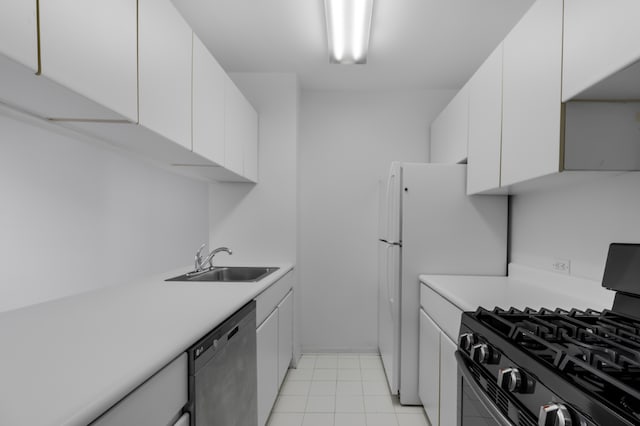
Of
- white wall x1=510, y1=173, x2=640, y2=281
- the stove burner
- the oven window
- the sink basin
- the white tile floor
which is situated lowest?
the white tile floor

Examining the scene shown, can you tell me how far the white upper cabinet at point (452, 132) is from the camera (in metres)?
2.35

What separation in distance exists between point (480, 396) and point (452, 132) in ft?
6.63

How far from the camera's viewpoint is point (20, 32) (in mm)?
786

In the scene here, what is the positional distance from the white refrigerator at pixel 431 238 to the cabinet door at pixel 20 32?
77.7 inches

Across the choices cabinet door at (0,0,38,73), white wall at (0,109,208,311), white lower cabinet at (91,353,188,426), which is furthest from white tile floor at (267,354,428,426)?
cabinet door at (0,0,38,73)

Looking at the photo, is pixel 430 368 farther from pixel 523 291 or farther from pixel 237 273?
pixel 237 273

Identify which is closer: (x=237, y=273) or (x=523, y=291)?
(x=523, y=291)

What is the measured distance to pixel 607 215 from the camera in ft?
5.01

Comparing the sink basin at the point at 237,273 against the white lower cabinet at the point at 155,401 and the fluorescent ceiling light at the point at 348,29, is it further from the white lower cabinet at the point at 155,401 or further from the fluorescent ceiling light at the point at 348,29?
the fluorescent ceiling light at the point at 348,29

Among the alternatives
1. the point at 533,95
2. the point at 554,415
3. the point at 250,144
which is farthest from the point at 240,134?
the point at 554,415

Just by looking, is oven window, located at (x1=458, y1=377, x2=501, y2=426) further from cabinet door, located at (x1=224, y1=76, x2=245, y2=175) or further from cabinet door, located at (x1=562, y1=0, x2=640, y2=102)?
cabinet door, located at (x1=224, y1=76, x2=245, y2=175)

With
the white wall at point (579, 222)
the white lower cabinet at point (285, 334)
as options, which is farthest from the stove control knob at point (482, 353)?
the white lower cabinet at point (285, 334)

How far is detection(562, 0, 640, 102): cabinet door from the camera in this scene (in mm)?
962

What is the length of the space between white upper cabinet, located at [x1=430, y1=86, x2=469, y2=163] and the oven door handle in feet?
5.00
